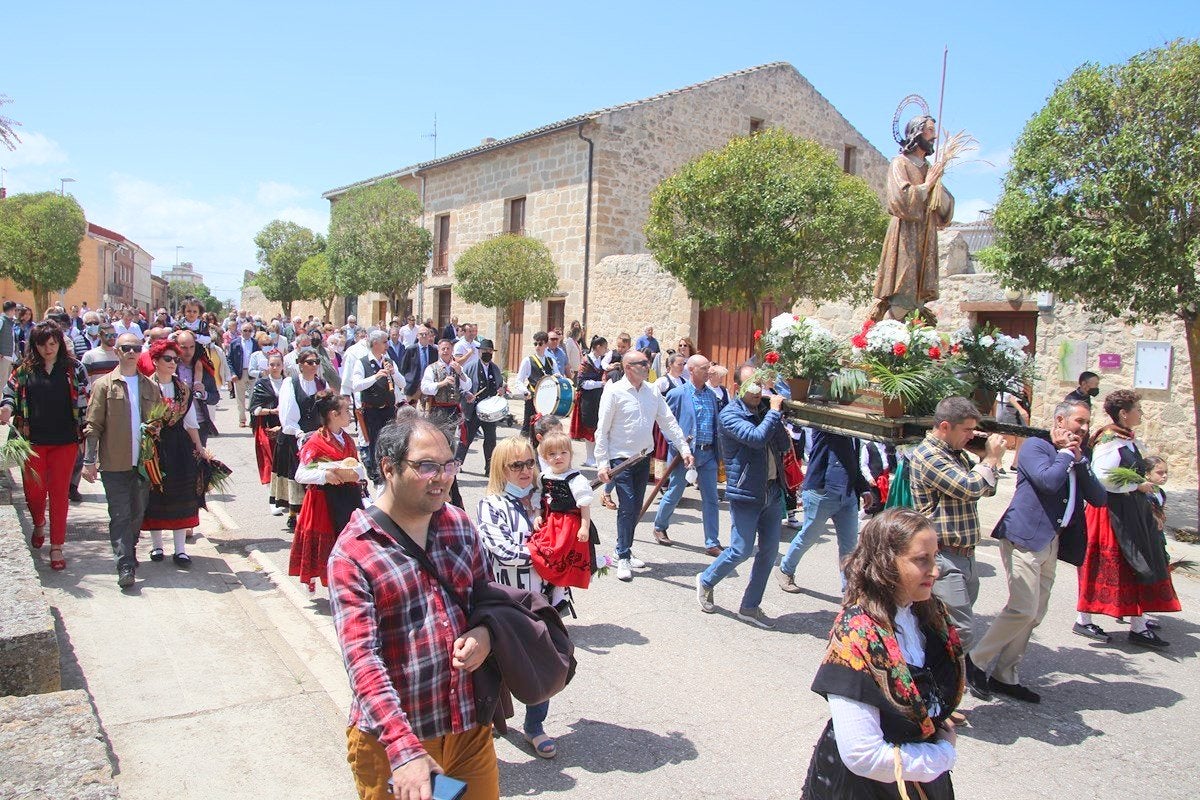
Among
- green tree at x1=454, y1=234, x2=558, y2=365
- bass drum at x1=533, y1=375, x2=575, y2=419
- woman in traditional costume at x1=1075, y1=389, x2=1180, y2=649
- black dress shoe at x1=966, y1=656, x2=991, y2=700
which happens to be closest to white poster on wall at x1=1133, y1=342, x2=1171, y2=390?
woman in traditional costume at x1=1075, y1=389, x2=1180, y2=649

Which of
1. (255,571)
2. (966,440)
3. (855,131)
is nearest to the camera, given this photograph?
(966,440)

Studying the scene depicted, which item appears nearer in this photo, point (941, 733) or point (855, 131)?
point (941, 733)

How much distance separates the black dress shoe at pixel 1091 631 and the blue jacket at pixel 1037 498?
1539 millimetres

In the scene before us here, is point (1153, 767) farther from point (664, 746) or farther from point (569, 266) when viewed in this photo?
point (569, 266)

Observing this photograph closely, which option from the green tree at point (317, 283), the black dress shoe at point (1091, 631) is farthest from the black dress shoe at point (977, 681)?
the green tree at point (317, 283)

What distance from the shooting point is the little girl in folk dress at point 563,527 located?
443 cm

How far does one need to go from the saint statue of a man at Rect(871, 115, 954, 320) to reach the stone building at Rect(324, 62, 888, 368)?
11.9m

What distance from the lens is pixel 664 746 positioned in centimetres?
403

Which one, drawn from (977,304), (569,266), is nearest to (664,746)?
(977,304)

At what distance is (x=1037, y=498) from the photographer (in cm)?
469

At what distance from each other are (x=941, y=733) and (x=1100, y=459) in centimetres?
409

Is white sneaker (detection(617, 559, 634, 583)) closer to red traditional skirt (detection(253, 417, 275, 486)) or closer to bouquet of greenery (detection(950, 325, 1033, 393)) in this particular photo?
bouquet of greenery (detection(950, 325, 1033, 393))

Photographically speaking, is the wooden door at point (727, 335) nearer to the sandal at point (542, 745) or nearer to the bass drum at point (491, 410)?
the bass drum at point (491, 410)

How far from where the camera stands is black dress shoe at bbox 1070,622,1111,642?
577cm
